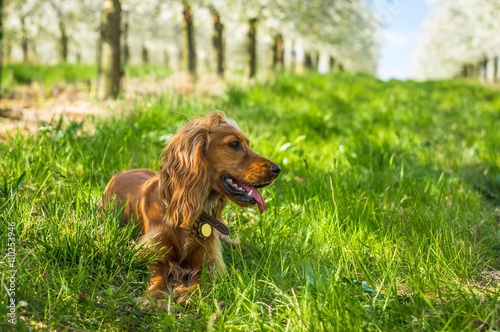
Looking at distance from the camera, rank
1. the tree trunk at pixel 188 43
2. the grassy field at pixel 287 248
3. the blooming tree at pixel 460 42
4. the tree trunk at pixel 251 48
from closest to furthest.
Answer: the grassy field at pixel 287 248
the tree trunk at pixel 188 43
the tree trunk at pixel 251 48
the blooming tree at pixel 460 42

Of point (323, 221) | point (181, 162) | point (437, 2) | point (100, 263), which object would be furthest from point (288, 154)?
point (437, 2)

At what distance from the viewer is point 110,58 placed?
29.2 feet

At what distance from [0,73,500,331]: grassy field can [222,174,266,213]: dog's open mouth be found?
31 centimetres

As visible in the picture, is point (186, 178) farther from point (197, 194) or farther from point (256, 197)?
point (256, 197)

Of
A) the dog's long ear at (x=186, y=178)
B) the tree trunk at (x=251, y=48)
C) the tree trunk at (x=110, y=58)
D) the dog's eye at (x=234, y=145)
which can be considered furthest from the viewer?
the tree trunk at (x=251, y=48)

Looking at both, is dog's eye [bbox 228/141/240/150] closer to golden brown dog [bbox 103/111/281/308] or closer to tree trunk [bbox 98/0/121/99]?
golden brown dog [bbox 103/111/281/308]

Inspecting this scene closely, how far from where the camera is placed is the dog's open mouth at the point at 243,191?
2920mm

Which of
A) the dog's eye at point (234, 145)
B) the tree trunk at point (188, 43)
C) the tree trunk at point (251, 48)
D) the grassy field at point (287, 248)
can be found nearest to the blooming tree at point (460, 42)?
the tree trunk at point (251, 48)

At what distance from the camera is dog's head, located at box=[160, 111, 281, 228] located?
2.85m

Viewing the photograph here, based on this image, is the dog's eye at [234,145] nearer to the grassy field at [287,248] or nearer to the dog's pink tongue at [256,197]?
the dog's pink tongue at [256,197]

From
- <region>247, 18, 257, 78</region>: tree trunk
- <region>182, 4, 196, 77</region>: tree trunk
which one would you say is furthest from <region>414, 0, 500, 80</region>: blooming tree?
<region>182, 4, 196, 77</region>: tree trunk

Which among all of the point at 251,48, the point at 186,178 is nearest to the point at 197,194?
the point at 186,178

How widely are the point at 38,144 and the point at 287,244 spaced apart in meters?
2.37

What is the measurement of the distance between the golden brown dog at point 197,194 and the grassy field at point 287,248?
0.17 m
